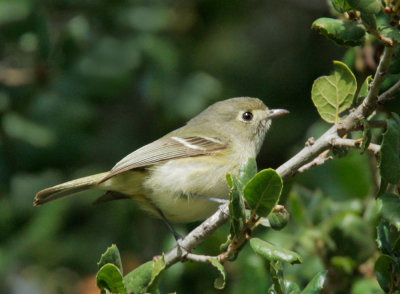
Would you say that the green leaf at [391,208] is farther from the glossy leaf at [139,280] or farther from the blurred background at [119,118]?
the blurred background at [119,118]

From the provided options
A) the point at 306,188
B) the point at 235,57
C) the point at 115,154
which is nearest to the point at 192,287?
the point at 306,188

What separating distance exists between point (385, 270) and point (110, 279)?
1170mm

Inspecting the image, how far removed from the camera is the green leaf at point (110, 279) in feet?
7.67

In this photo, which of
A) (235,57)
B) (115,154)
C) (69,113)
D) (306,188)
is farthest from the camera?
(235,57)

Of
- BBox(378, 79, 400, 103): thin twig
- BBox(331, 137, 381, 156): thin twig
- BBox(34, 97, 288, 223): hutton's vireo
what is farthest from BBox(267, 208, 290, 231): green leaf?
BBox(34, 97, 288, 223): hutton's vireo

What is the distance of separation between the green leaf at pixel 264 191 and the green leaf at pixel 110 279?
633 mm

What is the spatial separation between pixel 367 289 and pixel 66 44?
3240mm

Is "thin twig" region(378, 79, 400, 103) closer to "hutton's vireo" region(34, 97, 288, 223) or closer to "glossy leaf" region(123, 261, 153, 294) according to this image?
"glossy leaf" region(123, 261, 153, 294)

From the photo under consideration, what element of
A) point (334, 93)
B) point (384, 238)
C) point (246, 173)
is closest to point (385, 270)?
point (384, 238)

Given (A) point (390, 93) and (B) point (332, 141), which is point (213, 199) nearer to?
(B) point (332, 141)

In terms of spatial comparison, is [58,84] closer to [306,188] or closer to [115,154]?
[115,154]

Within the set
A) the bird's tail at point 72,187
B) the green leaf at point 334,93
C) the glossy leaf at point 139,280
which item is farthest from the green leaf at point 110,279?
the bird's tail at point 72,187

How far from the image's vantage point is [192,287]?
12.4 feet

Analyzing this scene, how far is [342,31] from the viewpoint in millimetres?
2375
